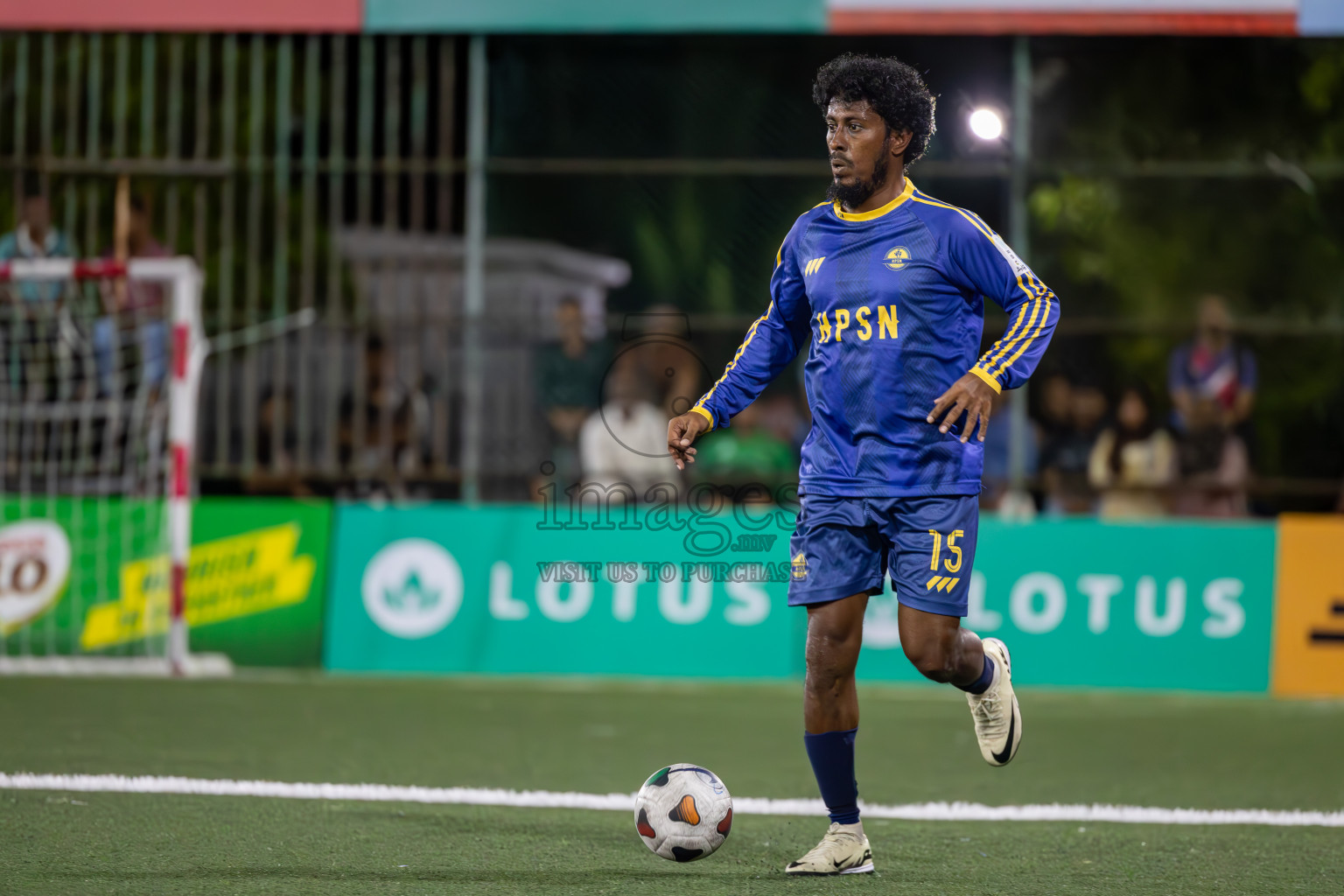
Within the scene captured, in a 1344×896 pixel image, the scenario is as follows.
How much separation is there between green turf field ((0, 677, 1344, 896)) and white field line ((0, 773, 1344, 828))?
145 millimetres

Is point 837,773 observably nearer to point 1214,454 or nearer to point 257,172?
point 1214,454

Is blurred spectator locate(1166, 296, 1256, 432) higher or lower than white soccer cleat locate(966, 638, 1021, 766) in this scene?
higher

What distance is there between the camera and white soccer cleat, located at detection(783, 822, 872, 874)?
5.09 m

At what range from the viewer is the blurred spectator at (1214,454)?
12195 mm

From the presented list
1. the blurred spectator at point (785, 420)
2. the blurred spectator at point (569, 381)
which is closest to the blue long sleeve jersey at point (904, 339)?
the blurred spectator at point (569, 381)

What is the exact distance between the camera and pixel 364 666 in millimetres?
11242

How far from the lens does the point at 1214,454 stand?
12219mm

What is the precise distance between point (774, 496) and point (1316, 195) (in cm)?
483

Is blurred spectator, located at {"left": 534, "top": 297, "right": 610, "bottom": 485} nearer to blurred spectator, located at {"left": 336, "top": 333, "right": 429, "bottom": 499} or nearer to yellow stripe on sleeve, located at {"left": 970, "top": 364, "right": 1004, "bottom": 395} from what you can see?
blurred spectator, located at {"left": 336, "top": 333, "right": 429, "bottom": 499}

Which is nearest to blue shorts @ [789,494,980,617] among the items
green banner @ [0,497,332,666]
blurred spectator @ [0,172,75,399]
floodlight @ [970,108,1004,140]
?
floodlight @ [970,108,1004,140]

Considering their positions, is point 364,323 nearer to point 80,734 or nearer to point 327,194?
point 327,194

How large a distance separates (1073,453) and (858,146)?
758 cm

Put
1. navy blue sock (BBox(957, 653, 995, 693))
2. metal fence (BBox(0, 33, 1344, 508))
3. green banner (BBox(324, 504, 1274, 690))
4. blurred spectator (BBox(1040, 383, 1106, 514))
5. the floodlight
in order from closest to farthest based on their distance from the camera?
1. navy blue sock (BBox(957, 653, 995, 693))
2. the floodlight
3. green banner (BBox(324, 504, 1274, 690))
4. blurred spectator (BBox(1040, 383, 1106, 514))
5. metal fence (BBox(0, 33, 1344, 508))

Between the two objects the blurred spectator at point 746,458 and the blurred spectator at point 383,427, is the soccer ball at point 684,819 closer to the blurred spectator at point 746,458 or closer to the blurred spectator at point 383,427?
the blurred spectator at point 746,458
